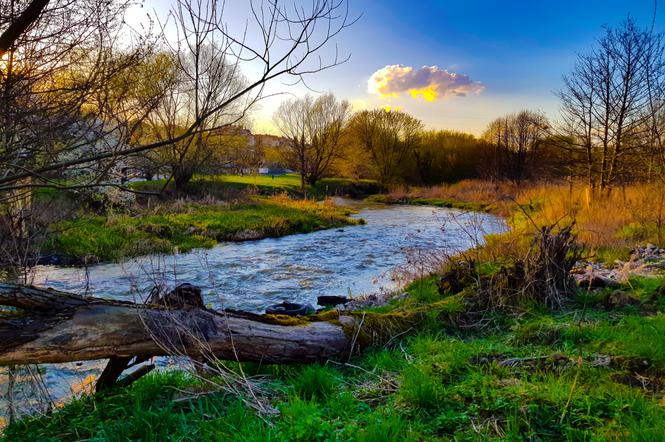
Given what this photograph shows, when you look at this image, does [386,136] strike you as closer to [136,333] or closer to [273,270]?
[273,270]

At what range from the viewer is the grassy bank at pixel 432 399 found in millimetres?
2494

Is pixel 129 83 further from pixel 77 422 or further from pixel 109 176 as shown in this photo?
pixel 77 422

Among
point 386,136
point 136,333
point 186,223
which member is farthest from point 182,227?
point 386,136

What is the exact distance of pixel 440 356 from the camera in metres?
3.64

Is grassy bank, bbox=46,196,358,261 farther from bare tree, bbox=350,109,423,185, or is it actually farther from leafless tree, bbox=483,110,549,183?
leafless tree, bbox=483,110,549,183

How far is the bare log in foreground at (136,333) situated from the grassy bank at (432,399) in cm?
24

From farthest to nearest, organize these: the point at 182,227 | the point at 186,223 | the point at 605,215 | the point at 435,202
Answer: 1. the point at 435,202
2. the point at 186,223
3. the point at 182,227
4. the point at 605,215

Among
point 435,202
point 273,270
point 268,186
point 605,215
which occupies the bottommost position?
point 273,270

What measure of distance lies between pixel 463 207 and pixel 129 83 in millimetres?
29742

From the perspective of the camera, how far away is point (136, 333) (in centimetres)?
328

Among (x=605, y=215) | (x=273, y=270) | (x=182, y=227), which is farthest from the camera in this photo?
(x=182, y=227)

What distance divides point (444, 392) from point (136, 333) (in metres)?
2.43

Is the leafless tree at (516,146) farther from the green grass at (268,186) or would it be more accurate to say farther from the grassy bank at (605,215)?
the grassy bank at (605,215)

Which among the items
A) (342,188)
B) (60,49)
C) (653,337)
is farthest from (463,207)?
(60,49)
